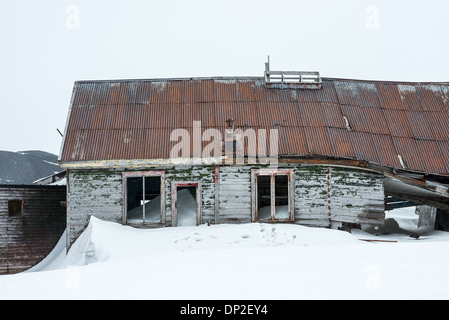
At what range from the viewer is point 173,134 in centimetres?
1595

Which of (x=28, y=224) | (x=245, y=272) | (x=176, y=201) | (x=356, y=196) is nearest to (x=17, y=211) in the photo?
(x=28, y=224)

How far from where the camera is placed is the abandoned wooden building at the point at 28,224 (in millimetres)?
17734

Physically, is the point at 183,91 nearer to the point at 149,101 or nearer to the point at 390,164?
the point at 149,101

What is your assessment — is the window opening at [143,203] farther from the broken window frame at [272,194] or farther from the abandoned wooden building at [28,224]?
the broken window frame at [272,194]

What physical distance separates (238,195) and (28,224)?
915cm

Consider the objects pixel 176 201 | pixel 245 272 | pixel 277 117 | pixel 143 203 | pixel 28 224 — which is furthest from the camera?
pixel 28 224

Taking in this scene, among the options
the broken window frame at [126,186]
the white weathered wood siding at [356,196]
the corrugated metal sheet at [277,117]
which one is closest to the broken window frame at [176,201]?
the broken window frame at [126,186]

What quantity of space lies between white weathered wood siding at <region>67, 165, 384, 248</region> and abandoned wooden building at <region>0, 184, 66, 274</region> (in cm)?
298

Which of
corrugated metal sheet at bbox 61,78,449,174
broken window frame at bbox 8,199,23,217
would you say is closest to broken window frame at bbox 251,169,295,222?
corrugated metal sheet at bbox 61,78,449,174

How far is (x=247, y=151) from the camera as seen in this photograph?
50.0 ft

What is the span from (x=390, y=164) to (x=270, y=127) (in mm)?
4417

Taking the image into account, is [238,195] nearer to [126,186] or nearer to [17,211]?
[126,186]
